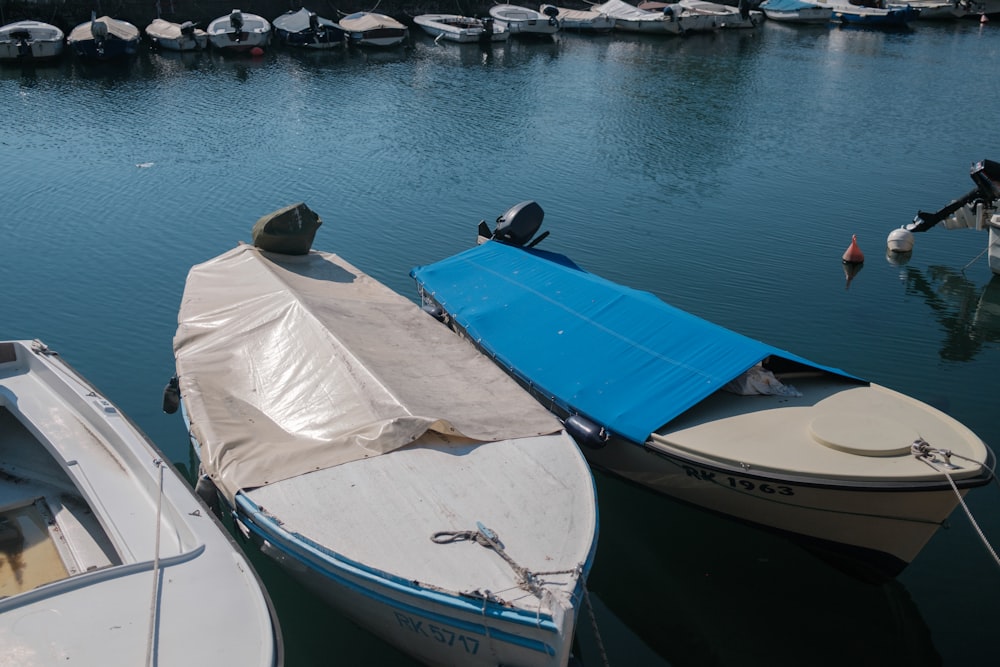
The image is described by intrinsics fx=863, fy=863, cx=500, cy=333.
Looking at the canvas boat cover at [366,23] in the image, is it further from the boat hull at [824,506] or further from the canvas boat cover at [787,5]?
the boat hull at [824,506]

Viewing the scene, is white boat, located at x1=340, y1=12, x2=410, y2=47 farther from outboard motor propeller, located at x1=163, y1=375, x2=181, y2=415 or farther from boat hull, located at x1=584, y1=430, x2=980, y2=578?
boat hull, located at x1=584, y1=430, x2=980, y2=578

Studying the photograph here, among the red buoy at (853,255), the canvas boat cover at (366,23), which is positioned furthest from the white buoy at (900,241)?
the canvas boat cover at (366,23)

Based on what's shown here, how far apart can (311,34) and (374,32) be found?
12.0ft

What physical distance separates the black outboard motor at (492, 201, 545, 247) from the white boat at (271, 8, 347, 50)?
37464 millimetres

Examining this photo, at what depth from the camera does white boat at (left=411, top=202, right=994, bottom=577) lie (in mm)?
10281

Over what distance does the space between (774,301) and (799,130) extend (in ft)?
50.8

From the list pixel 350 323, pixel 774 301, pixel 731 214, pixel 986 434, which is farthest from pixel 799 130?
pixel 350 323

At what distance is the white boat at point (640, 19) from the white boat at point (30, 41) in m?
33.2

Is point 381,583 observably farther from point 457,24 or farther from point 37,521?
point 457,24

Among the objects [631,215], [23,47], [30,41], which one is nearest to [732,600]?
[631,215]

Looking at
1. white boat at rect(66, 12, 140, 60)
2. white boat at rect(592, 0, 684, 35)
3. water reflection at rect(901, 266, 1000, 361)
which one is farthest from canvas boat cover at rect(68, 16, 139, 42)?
water reflection at rect(901, 266, 1000, 361)

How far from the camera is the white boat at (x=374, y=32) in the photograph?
166 ft

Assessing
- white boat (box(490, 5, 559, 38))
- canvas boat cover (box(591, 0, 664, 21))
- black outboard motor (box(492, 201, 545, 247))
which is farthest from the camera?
canvas boat cover (box(591, 0, 664, 21))

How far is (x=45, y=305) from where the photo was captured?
62.8ft
